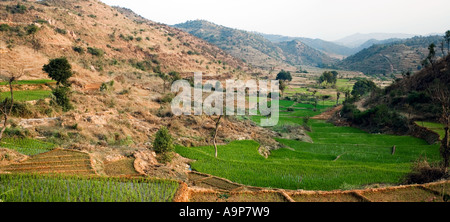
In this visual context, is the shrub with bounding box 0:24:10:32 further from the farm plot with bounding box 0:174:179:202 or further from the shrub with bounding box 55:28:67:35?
the farm plot with bounding box 0:174:179:202

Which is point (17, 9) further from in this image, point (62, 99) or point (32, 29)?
point (62, 99)

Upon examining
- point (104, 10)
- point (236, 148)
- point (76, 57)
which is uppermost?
point (104, 10)

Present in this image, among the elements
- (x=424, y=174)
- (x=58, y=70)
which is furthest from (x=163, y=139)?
(x=58, y=70)

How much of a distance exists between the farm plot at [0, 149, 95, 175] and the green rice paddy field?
253 inches

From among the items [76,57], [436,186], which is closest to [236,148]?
[436,186]

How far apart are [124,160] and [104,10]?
89.1 meters

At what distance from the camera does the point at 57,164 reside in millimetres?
12711

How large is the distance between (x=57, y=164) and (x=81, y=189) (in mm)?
3996

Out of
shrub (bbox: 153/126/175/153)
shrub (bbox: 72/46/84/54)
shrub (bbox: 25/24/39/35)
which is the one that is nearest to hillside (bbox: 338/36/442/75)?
shrub (bbox: 72/46/84/54)

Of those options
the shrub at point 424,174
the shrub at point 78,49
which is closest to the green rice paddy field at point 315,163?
the shrub at point 424,174

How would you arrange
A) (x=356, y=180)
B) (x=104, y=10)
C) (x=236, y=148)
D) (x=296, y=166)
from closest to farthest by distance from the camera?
(x=356, y=180)
(x=296, y=166)
(x=236, y=148)
(x=104, y=10)

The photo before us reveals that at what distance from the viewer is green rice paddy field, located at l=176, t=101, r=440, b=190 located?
14.4 metres

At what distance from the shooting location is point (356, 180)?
1447cm
